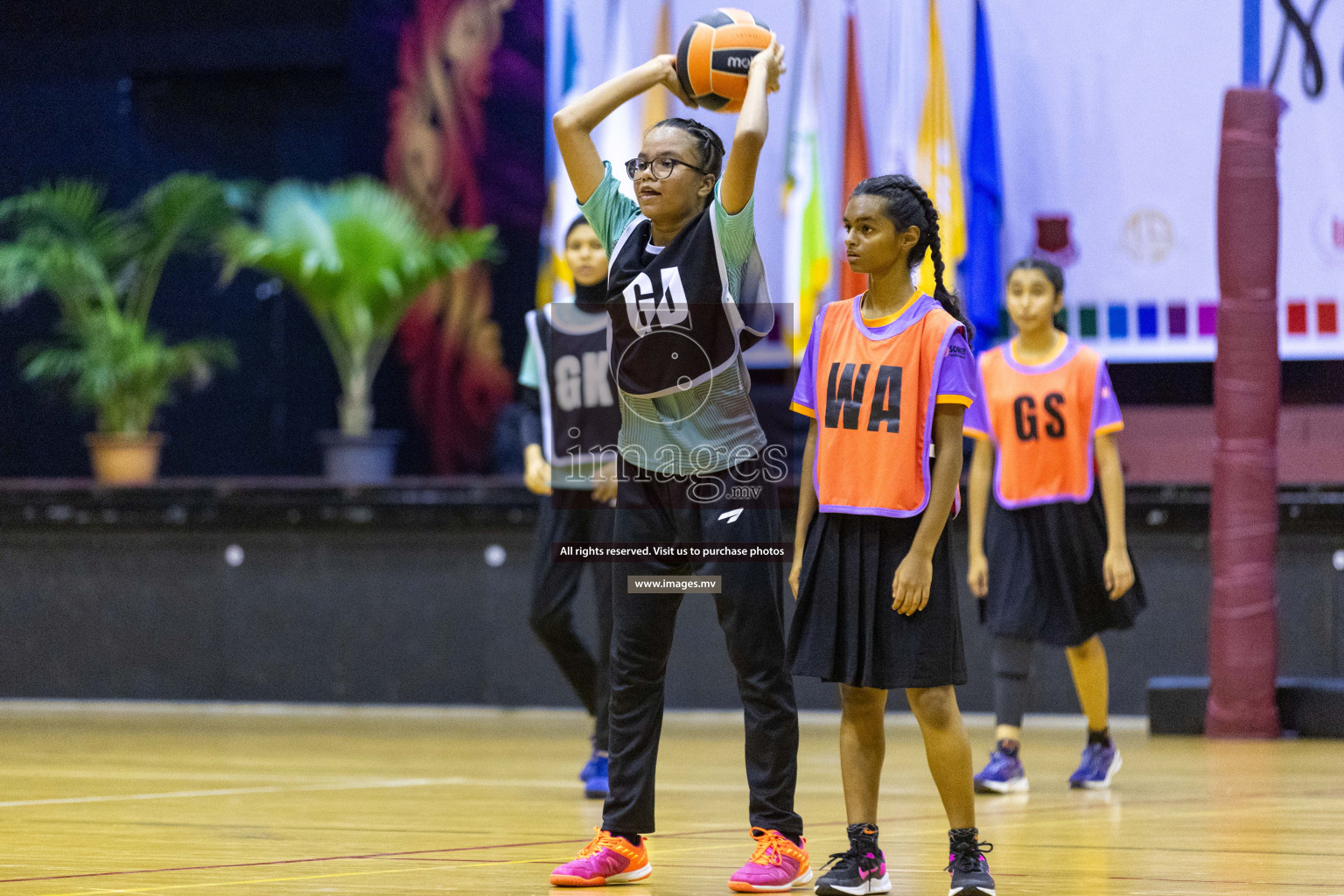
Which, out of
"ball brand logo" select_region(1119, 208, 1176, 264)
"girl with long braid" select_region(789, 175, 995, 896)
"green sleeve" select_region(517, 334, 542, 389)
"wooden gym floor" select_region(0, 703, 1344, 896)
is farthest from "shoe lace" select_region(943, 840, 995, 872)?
"ball brand logo" select_region(1119, 208, 1176, 264)

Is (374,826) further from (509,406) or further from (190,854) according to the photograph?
(509,406)

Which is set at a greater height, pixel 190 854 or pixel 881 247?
pixel 881 247

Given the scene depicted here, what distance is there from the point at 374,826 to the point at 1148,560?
4304 millimetres

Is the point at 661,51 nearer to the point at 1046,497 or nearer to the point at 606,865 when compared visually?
the point at 1046,497

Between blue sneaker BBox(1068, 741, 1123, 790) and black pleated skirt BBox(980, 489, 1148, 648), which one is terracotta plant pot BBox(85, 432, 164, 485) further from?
blue sneaker BBox(1068, 741, 1123, 790)

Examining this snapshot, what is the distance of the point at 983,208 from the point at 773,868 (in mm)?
5554

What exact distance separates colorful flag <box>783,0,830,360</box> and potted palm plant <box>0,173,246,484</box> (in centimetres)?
293

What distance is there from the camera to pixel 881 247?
3020 mm

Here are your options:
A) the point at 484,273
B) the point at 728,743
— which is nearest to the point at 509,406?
the point at 484,273

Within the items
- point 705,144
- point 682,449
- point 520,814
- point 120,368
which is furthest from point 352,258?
point 682,449

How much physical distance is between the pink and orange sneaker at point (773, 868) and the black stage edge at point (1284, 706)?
12.9ft

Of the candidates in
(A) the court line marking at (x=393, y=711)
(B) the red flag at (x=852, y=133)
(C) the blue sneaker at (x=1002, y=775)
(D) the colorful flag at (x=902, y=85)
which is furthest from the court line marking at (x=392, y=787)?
(D) the colorful flag at (x=902, y=85)

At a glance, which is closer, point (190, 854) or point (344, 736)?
point (190, 854)

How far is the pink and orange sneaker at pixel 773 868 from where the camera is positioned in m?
2.95
